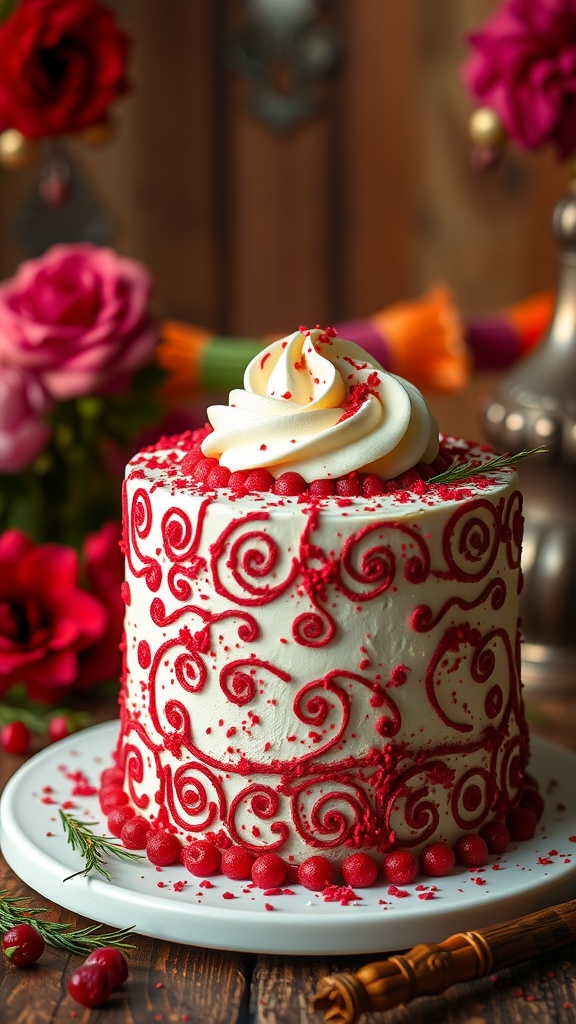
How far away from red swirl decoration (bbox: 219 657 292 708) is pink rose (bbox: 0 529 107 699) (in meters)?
0.58

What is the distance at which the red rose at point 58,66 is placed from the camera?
2023 millimetres

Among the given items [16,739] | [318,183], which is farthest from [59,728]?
[318,183]

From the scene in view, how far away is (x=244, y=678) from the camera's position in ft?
4.53

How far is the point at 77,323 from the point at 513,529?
35.4 inches

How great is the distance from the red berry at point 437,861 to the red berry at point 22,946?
39cm

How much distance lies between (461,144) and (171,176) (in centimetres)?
74

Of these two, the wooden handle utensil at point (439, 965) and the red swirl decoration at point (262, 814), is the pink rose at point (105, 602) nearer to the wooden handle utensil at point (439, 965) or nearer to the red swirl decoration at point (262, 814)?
the red swirl decoration at point (262, 814)

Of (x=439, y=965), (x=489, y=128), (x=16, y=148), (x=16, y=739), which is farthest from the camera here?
(x=489, y=128)

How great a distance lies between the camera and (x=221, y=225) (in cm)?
357

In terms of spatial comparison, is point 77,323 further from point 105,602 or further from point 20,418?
point 105,602

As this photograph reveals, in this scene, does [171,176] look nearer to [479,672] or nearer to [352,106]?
[352,106]

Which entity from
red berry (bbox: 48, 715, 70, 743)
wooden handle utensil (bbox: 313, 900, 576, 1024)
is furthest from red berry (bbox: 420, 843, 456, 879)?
red berry (bbox: 48, 715, 70, 743)

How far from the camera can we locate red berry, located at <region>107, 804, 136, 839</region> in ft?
4.88

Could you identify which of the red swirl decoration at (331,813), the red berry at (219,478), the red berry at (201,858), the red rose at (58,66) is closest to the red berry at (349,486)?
the red berry at (219,478)
